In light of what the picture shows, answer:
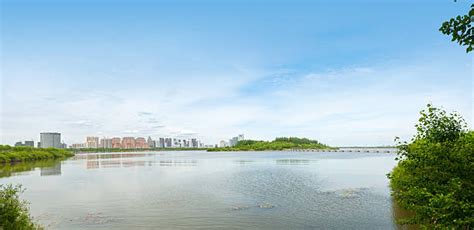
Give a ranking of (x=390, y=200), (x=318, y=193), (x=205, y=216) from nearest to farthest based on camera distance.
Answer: (x=205, y=216), (x=390, y=200), (x=318, y=193)

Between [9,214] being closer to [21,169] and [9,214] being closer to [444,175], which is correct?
[444,175]

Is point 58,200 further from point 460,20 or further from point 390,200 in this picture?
point 460,20

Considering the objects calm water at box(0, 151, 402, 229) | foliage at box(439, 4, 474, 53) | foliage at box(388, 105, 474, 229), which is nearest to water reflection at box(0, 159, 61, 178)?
calm water at box(0, 151, 402, 229)

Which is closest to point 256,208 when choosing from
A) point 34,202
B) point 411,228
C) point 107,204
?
point 411,228

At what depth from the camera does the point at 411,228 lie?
68.7ft

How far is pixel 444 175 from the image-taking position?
9727mm

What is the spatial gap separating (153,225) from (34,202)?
1881 cm

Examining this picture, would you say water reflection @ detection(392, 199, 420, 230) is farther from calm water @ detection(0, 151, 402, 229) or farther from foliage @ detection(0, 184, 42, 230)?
foliage @ detection(0, 184, 42, 230)

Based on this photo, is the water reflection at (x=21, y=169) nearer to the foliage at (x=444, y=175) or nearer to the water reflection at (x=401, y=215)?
the water reflection at (x=401, y=215)

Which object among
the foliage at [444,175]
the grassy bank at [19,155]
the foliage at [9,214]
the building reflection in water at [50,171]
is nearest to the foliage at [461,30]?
the foliage at [444,175]

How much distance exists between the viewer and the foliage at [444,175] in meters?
8.48

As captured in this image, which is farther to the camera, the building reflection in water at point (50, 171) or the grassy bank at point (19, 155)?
the grassy bank at point (19, 155)

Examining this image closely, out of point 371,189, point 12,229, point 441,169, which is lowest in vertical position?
point 371,189

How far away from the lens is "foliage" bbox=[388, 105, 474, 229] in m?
8.48
